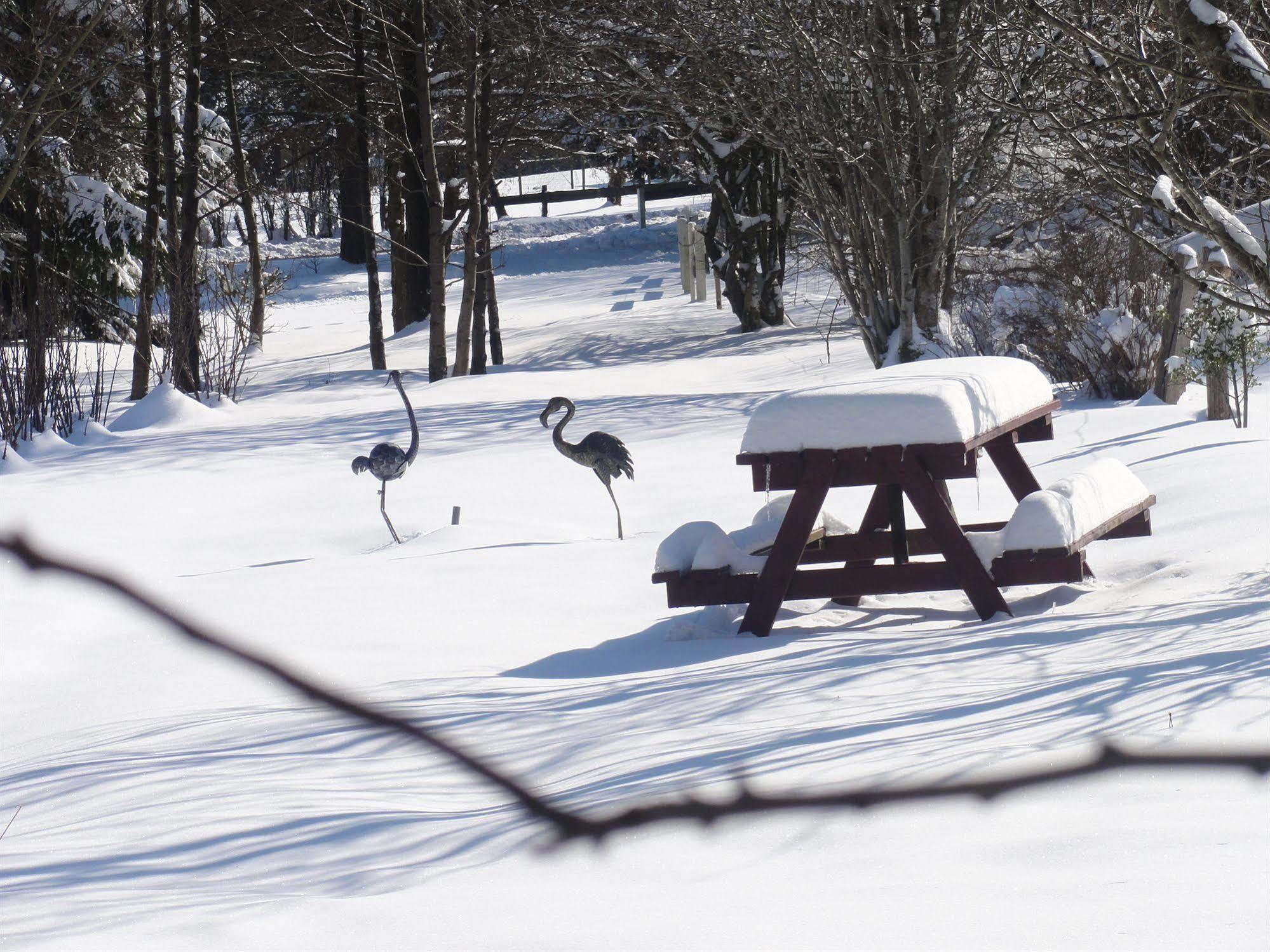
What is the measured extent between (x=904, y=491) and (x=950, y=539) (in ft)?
0.91

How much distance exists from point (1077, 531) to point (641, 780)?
8.71ft

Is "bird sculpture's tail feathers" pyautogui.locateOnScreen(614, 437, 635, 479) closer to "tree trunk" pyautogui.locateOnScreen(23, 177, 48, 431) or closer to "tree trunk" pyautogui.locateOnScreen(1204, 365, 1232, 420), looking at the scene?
"tree trunk" pyautogui.locateOnScreen(1204, 365, 1232, 420)

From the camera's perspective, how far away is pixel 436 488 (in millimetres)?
9109

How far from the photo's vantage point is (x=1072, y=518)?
16.4 ft

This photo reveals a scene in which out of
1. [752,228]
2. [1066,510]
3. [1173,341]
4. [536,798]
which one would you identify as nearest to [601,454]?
[1066,510]

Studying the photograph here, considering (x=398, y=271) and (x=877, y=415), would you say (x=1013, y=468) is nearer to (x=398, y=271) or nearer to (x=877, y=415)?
(x=877, y=415)

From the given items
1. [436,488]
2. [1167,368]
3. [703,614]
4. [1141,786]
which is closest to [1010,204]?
[1167,368]

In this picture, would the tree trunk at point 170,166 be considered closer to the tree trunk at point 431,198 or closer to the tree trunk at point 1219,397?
the tree trunk at point 431,198

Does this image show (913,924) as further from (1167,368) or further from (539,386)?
(539,386)

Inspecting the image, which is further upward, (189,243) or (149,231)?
(149,231)

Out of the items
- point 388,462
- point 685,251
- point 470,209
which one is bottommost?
point 388,462

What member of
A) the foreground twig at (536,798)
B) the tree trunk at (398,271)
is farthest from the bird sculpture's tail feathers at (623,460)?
the tree trunk at (398,271)

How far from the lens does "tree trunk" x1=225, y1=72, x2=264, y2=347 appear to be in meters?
21.2

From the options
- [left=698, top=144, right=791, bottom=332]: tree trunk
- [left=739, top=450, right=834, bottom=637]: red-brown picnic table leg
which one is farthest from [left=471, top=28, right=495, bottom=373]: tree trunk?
[left=739, top=450, right=834, bottom=637]: red-brown picnic table leg
